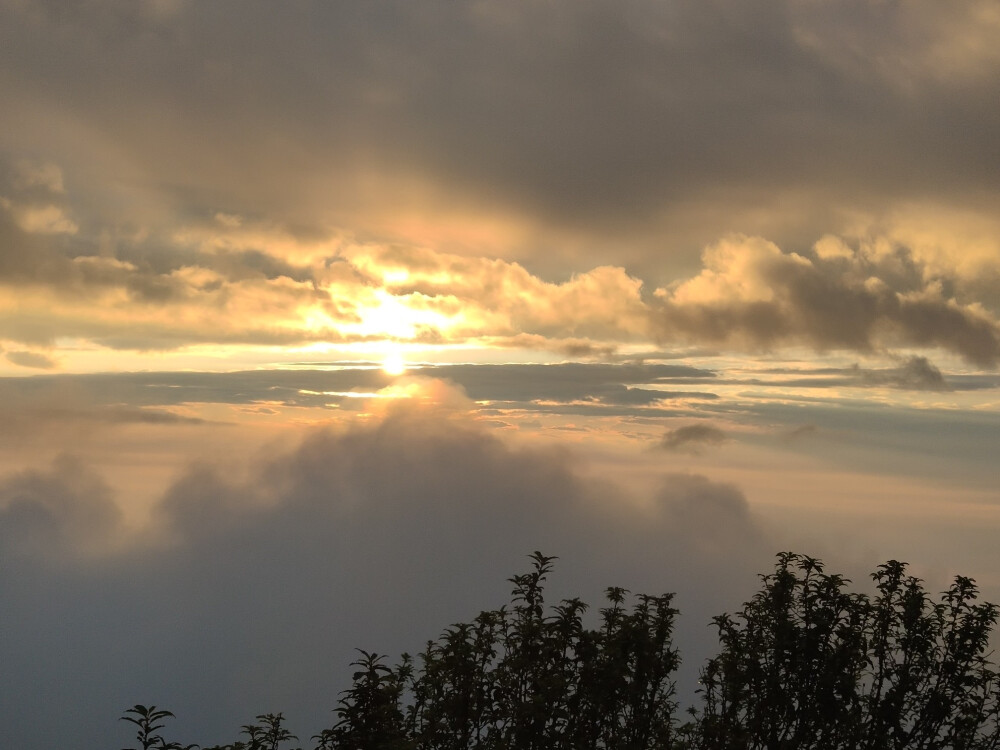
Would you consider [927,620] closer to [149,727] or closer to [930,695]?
[930,695]

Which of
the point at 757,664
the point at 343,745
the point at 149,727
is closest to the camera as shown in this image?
the point at 149,727

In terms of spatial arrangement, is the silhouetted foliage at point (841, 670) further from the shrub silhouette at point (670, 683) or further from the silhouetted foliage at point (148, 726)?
the silhouetted foliage at point (148, 726)

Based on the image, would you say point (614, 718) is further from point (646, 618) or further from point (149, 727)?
point (149, 727)

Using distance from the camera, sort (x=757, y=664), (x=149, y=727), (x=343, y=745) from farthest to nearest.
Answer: (x=757, y=664) → (x=343, y=745) → (x=149, y=727)

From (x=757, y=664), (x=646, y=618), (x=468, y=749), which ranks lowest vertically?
(x=468, y=749)

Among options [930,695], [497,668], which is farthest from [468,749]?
[930,695]

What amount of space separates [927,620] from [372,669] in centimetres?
1341

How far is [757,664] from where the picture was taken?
62.1ft

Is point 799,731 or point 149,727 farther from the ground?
point 149,727

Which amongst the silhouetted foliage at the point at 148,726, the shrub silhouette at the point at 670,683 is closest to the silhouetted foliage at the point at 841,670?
the shrub silhouette at the point at 670,683

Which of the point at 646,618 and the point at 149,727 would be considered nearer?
the point at 149,727

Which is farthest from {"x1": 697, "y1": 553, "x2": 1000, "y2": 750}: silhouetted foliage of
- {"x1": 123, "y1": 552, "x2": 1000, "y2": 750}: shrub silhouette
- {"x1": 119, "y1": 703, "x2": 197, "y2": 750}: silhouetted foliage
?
{"x1": 119, "y1": 703, "x2": 197, "y2": 750}: silhouetted foliage

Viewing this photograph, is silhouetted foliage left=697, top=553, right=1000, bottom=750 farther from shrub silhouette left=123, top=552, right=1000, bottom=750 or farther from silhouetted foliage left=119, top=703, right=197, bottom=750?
silhouetted foliage left=119, top=703, right=197, bottom=750

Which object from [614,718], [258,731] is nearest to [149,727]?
[258,731]
